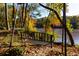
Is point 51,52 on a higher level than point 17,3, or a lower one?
lower

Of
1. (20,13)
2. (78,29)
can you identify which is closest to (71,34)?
(78,29)

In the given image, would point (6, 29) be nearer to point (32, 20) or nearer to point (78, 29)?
point (32, 20)

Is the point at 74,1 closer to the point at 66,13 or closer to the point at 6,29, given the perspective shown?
the point at 66,13

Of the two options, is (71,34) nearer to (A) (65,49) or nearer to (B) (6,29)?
(A) (65,49)

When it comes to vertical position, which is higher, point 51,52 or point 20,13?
point 20,13

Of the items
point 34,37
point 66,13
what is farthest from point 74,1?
point 34,37

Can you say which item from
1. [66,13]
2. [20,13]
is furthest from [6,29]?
[66,13]

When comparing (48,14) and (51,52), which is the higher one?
(48,14)
